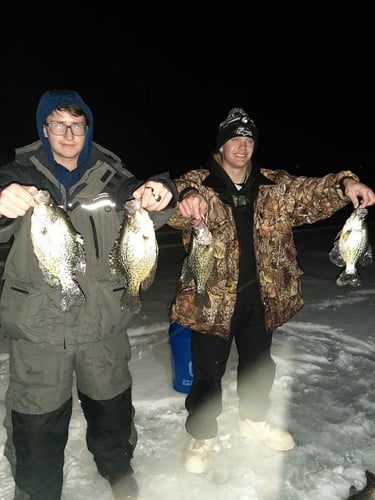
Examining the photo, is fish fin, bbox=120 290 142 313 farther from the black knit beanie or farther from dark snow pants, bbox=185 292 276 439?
the black knit beanie

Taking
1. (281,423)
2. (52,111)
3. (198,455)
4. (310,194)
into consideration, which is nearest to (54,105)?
(52,111)

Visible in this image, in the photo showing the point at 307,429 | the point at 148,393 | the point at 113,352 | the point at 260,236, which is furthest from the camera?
the point at 148,393

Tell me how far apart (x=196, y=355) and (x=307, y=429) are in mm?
1250

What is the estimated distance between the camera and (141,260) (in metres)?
2.17

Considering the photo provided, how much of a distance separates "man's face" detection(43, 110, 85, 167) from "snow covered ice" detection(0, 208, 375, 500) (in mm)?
2234

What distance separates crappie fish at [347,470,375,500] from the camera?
2.68 meters

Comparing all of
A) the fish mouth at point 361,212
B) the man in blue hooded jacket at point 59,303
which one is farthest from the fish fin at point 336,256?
the man in blue hooded jacket at point 59,303

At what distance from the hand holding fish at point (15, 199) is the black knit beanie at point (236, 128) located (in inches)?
60.7

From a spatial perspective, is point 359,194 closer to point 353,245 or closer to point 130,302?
point 353,245

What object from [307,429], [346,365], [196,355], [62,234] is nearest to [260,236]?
[196,355]

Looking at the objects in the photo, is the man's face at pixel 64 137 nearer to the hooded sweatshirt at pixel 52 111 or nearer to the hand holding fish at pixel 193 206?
the hooded sweatshirt at pixel 52 111

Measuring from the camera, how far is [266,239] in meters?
3.00

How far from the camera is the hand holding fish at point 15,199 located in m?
Answer: 1.95

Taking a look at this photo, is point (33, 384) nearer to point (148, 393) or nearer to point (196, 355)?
point (196, 355)
